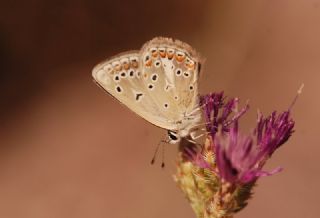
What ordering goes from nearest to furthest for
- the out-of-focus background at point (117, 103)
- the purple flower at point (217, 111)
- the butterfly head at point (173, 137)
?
the purple flower at point (217, 111), the butterfly head at point (173, 137), the out-of-focus background at point (117, 103)

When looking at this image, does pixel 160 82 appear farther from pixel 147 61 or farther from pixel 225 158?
pixel 225 158

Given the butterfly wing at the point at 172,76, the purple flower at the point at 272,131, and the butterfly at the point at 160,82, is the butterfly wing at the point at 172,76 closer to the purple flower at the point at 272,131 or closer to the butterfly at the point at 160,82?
the butterfly at the point at 160,82

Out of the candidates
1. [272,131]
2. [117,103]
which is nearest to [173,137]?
[272,131]

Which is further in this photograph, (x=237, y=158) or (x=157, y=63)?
(x=157, y=63)

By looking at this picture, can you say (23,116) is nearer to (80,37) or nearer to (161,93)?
(80,37)

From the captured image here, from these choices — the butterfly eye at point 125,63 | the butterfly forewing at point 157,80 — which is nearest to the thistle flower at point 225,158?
the butterfly forewing at point 157,80

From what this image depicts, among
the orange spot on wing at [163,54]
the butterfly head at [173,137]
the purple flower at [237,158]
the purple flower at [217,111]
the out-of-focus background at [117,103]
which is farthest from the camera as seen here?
the out-of-focus background at [117,103]

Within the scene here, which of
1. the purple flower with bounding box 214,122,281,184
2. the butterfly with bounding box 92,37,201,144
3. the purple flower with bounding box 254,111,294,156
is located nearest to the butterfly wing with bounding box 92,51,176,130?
the butterfly with bounding box 92,37,201,144
